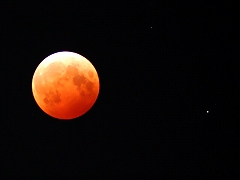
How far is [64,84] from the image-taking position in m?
5.06

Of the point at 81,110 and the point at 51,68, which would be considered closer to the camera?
the point at 51,68

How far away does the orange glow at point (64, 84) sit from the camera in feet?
16.6

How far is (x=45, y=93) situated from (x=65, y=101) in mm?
277

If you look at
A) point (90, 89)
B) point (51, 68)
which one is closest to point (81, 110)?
point (90, 89)

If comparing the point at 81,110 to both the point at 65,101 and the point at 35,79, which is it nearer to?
the point at 65,101

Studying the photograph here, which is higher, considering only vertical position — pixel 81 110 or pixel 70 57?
pixel 70 57

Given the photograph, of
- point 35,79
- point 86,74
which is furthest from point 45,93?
point 86,74

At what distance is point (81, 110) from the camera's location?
17.8 feet

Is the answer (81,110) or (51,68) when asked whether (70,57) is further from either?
(81,110)

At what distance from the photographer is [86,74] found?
526 centimetres

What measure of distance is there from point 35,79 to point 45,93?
10.1 inches

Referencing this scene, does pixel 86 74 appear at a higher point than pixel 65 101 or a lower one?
higher

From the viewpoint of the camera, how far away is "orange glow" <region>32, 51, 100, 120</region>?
16.6 ft

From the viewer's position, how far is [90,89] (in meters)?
5.32
